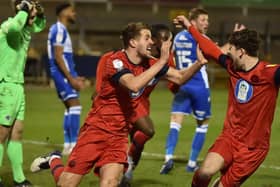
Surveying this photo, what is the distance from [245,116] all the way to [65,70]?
5722 millimetres

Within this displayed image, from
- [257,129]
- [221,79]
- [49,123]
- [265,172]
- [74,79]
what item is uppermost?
[257,129]

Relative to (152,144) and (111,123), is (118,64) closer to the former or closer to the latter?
(111,123)

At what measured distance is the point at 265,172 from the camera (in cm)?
1112

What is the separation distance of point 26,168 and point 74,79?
2.23 m

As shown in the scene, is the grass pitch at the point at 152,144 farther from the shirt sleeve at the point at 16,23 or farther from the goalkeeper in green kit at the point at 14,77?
the shirt sleeve at the point at 16,23

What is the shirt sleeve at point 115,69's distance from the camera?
24.5ft

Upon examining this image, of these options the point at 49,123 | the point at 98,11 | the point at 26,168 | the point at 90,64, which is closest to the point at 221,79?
the point at 90,64

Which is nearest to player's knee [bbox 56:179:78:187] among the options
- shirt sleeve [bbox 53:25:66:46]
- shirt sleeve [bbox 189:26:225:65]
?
shirt sleeve [bbox 189:26:225:65]

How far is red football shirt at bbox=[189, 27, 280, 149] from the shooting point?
25.4 feet

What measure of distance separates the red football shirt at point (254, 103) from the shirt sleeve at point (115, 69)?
1.18 metres

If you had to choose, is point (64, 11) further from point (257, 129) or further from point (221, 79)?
point (221, 79)

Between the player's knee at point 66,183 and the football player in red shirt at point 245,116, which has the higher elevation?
the football player in red shirt at point 245,116

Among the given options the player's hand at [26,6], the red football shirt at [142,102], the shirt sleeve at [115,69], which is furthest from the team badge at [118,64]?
the player's hand at [26,6]

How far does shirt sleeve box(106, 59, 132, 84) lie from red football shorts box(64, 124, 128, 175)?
583 mm
